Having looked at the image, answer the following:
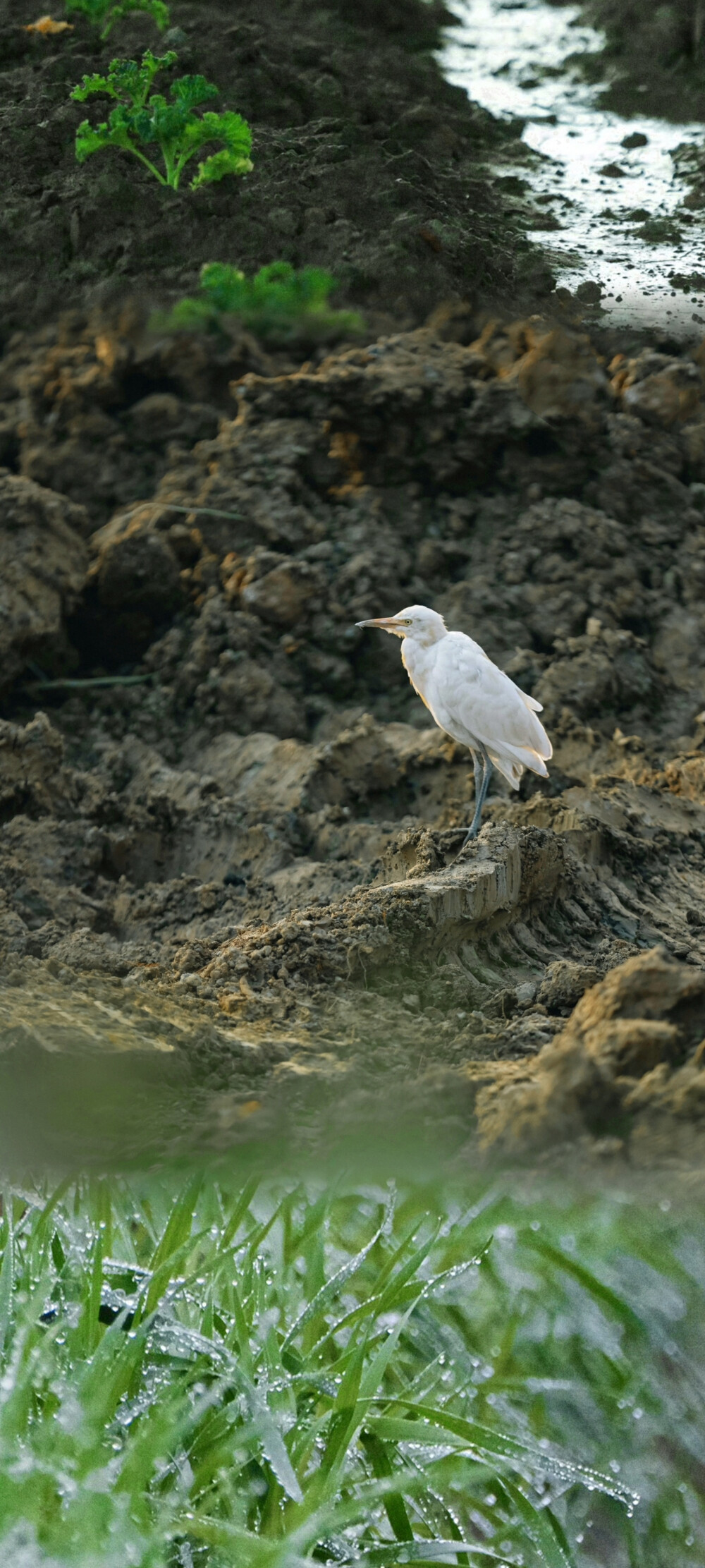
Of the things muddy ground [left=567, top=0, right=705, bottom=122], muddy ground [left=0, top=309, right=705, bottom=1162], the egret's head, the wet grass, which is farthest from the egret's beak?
muddy ground [left=567, top=0, right=705, bottom=122]

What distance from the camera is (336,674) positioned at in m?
2.88

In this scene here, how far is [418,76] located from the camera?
2672mm

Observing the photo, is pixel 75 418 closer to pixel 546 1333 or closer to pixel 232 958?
pixel 232 958

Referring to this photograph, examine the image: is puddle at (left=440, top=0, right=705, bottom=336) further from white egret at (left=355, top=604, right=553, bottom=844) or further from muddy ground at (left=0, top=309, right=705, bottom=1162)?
white egret at (left=355, top=604, right=553, bottom=844)

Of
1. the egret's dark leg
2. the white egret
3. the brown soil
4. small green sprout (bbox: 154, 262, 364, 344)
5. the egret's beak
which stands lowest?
the egret's dark leg

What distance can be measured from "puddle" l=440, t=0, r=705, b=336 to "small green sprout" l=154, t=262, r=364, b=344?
60 centimetres

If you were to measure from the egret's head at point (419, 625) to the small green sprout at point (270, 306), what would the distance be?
0.95 meters

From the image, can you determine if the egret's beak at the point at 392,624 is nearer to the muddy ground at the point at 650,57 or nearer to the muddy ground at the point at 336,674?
the muddy ground at the point at 336,674

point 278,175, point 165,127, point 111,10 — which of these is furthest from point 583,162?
point 111,10

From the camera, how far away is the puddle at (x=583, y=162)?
8.22 feet

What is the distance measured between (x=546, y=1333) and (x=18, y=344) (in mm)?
3138

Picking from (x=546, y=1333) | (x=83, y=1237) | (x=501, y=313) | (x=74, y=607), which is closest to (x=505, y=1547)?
(x=546, y=1333)

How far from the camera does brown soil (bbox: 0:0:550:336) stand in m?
2.49

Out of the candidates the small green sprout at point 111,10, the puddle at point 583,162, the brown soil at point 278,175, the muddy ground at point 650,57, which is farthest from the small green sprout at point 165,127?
the muddy ground at point 650,57
